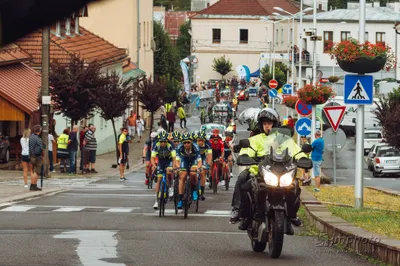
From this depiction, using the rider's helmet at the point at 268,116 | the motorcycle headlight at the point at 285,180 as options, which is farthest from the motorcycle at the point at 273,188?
the rider's helmet at the point at 268,116

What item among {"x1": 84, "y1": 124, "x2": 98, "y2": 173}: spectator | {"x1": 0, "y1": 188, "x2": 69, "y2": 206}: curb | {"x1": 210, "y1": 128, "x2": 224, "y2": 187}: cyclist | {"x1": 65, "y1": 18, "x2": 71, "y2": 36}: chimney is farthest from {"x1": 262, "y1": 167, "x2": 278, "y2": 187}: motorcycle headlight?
{"x1": 84, "y1": 124, "x2": 98, "y2": 173}: spectator

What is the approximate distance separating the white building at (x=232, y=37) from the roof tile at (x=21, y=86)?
84676 mm

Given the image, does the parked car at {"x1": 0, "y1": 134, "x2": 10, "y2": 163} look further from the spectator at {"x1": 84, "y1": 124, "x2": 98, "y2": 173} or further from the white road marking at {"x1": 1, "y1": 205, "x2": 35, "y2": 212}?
the white road marking at {"x1": 1, "y1": 205, "x2": 35, "y2": 212}

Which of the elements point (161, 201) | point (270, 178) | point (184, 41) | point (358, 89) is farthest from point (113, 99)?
point (184, 41)

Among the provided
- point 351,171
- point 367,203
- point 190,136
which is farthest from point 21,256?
point 351,171

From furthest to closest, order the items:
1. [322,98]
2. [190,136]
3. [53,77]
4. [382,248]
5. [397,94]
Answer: [397,94]
[53,77]
[322,98]
[190,136]
[382,248]

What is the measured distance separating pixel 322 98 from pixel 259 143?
23.0m

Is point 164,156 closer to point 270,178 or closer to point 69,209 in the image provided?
point 69,209

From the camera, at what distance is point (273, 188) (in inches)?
433

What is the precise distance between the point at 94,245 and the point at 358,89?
7.19m

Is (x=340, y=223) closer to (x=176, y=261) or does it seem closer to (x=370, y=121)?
(x=176, y=261)

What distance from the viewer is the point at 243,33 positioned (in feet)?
407

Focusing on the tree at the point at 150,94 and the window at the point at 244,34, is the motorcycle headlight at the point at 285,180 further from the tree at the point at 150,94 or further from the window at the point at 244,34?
the window at the point at 244,34

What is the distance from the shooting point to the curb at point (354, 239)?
10152 mm
